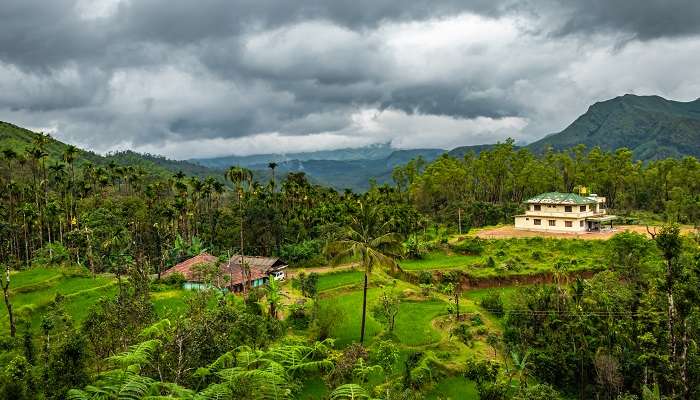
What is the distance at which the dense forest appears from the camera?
14.3 meters

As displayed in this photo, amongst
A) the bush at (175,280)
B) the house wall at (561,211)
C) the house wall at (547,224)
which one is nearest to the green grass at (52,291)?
the bush at (175,280)

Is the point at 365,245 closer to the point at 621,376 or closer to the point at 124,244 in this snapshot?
the point at 621,376

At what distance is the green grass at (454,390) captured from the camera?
28.4 meters

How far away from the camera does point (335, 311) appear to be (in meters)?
35.9

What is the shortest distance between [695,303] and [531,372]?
10.0 metres

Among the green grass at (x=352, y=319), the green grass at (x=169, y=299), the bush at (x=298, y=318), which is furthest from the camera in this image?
the green grass at (x=169, y=299)

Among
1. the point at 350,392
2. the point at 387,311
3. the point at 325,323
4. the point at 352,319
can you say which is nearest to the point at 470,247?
the point at 352,319

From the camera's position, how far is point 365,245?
31219mm

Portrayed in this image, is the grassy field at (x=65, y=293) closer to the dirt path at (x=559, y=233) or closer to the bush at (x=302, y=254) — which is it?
the bush at (x=302, y=254)

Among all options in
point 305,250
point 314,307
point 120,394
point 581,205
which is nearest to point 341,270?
point 305,250

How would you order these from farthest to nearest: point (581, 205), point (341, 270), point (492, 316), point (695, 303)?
1. point (581, 205)
2. point (341, 270)
3. point (492, 316)
4. point (695, 303)

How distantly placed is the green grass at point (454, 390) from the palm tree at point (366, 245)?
6.24 metres

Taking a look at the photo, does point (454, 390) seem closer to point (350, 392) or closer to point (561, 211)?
point (350, 392)

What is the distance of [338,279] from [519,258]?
23139 millimetres
